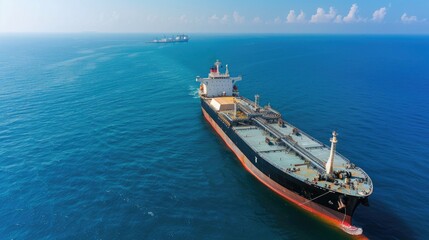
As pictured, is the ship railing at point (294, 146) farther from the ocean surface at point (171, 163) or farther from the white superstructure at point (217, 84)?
the white superstructure at point (217, 84)

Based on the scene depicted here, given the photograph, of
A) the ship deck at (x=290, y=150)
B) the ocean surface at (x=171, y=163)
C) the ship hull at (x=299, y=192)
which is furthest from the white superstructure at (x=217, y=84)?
the ship hull at (x=299, y=192)

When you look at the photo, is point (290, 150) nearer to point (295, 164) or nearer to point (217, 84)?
point (295, 164)

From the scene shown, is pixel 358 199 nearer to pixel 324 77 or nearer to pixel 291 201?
pixel 291 201

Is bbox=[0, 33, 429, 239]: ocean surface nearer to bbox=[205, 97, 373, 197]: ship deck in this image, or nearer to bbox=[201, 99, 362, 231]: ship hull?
bbox=[201, 99, 362, 231]: ship hull

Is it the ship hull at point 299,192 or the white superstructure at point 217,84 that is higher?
the white superstructure at point 217,84

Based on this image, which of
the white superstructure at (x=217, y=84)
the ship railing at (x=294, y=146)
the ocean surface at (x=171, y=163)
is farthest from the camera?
the white superstructure at (x=217, y=84)

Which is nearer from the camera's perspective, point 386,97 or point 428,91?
point 386,97

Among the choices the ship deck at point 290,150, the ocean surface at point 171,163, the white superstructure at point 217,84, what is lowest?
the ocean surface at point 171,163

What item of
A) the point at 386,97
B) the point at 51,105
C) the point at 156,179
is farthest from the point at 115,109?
the point at 386,97
